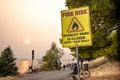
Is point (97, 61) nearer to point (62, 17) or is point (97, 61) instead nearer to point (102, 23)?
point (102, 23)

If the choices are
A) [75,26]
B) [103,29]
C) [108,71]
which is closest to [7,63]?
[108,71]

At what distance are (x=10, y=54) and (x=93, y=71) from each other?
33.3 meters

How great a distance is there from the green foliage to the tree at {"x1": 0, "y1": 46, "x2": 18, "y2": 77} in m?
31.3

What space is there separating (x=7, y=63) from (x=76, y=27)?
51883 millimetres

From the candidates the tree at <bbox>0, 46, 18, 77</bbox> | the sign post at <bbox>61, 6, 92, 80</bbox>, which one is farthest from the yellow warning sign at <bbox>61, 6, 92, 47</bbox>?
the tree at <bbox>0, 46, 18, 77</bbox>

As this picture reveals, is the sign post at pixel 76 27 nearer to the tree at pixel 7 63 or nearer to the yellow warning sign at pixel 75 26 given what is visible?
the yellow warning sign at pixel 75 26

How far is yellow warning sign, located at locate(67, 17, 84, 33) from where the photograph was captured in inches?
369

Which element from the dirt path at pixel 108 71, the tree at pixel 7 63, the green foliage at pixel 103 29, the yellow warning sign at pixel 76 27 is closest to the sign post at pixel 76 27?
the yellow warning sign at pixel 76 27

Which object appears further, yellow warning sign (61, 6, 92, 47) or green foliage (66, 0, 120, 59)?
green foliage (66, 0, 120, 59)

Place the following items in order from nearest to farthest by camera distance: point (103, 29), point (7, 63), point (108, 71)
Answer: point (103, 29), point (108, 71), point (7, 63)

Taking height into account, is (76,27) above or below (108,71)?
above

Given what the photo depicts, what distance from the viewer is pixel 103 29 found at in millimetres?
28875

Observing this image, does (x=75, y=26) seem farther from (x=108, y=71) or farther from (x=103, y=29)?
(x=108, y=71)

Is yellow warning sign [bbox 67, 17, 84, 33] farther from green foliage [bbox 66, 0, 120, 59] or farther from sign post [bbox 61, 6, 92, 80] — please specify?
green foliage [bbox 66, 0, 120, 59]
